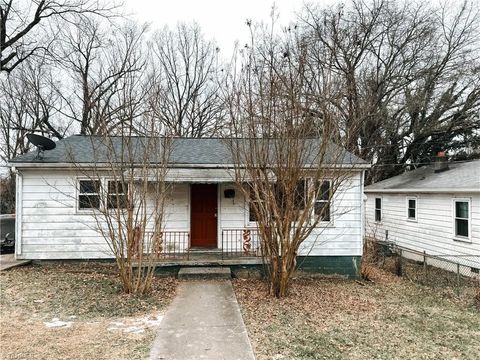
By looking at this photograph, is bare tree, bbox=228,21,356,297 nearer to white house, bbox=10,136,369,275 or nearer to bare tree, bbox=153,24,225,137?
white house, bbox=10,136,369,275

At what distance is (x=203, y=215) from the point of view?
9.66 m

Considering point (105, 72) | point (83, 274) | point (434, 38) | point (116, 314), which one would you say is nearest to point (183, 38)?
point (105, 72)

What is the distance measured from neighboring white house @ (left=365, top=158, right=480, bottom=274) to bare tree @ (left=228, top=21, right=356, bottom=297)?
569cm

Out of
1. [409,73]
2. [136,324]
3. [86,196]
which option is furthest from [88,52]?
[136,324]

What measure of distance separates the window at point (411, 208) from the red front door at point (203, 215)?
8.30 m

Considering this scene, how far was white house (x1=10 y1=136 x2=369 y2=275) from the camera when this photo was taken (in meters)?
8.62

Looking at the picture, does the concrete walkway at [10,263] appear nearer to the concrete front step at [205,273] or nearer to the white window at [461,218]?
the concrete front step at [205,273]

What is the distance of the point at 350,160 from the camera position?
8.80 meters

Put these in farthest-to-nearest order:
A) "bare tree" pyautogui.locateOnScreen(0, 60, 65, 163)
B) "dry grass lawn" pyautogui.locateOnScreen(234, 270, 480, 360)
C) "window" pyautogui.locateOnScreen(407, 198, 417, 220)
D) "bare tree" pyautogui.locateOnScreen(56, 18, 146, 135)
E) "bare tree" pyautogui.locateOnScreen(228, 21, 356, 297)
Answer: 1. "bare tree" pyautogui.locateOnScreen(0, 60, 65, 163)
2. "bare tree" pyautogui.locateOnScreen(56, 18, 146, 135)
3. "window" pyautogui.locateOnScreen(407, 198, 417, 220)
4. "bare tree" pyautogui.locateOnScreen(228, 21, 356, 297)
5. "dry grass lawn" pyautogui.locateOnScreen(234, 270, 480, 360)

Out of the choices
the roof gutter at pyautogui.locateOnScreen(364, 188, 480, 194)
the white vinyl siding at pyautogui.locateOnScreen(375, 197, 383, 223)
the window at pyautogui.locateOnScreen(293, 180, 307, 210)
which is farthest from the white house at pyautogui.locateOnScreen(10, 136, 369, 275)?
the white vinyl siding at pyautogui.locateOnScreen(375, 197, 383, 223)

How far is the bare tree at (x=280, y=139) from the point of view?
245 inches

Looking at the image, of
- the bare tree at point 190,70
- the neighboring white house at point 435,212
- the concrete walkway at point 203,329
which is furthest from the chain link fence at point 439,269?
the bare tree at point 190,70

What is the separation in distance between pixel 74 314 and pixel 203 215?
4.68 m

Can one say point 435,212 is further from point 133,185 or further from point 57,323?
point 57,323
